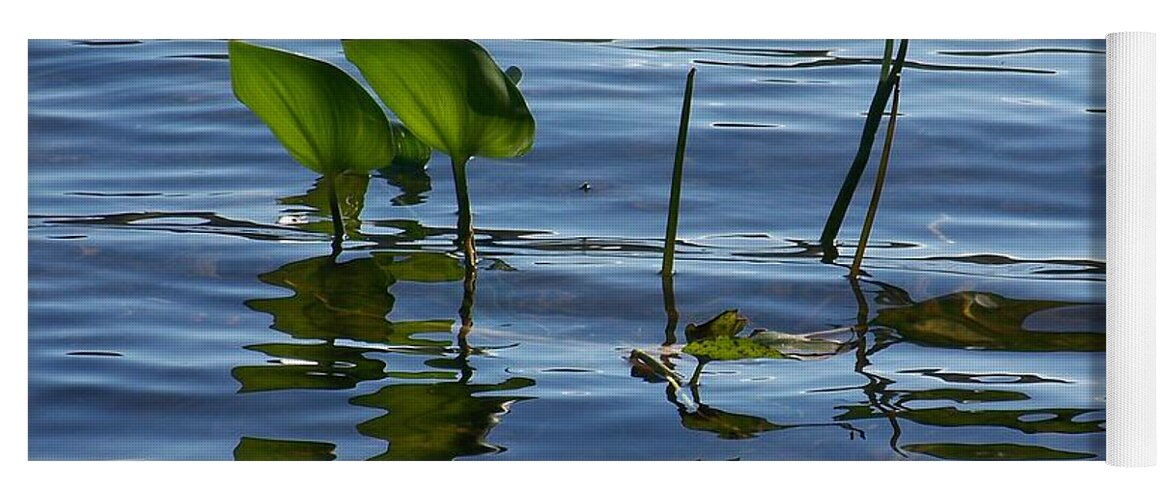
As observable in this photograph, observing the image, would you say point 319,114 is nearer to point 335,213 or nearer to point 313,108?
point 313,108

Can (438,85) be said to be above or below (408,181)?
above

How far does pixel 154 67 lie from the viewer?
3174 mm

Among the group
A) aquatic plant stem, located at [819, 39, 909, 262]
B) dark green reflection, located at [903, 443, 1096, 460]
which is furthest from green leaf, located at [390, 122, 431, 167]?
dark green reflection, located at [903, 443, 1096, 460]

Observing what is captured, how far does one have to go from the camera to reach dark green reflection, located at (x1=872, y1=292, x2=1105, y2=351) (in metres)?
3.18

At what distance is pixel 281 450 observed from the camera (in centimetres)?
315

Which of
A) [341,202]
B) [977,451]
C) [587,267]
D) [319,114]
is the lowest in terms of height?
[977,451]

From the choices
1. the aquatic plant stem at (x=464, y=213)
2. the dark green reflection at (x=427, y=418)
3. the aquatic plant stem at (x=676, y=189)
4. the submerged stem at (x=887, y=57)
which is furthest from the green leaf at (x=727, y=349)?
the submerged stem at (x=887, y=57)

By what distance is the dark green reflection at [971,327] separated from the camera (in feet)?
10.4

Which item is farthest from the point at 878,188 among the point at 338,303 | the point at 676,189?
the point at 338,303

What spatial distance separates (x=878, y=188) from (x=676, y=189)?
0.32 m
